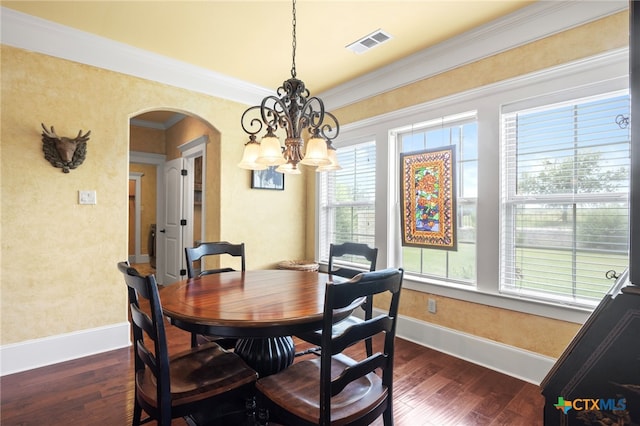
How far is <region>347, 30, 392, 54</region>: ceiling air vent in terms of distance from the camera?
272 cm

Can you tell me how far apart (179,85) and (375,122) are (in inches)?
A: 83.0

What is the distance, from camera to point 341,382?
1.25 meters

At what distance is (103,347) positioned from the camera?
114 inches

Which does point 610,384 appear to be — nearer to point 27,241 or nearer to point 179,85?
point 27,241

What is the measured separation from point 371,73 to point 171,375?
3.24 metres

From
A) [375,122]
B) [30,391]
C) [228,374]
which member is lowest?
[30,391]

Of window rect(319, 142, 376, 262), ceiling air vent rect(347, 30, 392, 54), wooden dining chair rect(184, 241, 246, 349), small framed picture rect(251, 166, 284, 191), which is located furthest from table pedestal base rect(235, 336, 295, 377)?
ceiling air vent rect(347, 30, 392, 54)

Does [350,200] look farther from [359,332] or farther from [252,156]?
[359,332]

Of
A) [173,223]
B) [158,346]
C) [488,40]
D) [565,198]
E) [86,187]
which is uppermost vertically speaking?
[488,40]

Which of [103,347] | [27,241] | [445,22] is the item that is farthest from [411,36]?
[103,347]

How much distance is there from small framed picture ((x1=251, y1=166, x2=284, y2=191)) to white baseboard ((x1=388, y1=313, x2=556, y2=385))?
7.15 feet

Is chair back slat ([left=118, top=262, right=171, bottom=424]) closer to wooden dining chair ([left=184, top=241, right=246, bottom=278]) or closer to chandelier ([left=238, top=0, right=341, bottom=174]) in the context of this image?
Answer: chandelier ([left=238, top=0, right=341, bottom=174])

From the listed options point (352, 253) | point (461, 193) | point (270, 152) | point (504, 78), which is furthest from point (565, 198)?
point (270, 152)

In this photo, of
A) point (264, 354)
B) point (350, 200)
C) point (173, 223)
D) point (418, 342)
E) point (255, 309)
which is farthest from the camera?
point (173, 223)
